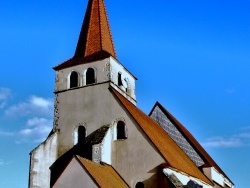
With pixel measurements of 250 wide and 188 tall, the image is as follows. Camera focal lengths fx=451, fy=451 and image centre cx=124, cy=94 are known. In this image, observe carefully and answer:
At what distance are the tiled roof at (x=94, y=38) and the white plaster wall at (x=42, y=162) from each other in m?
5.47

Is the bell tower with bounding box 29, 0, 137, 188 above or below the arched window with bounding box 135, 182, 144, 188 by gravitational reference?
above

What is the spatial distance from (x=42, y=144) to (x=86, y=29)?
29.3 feet

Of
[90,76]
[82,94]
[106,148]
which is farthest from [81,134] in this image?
[90,76]

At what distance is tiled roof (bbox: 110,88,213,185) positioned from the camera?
82.9 feet

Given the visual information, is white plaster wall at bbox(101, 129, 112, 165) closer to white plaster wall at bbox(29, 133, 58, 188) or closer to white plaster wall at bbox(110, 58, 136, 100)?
white plaster wall at bbox(29, 133, 58, 188)

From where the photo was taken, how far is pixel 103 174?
22859mm

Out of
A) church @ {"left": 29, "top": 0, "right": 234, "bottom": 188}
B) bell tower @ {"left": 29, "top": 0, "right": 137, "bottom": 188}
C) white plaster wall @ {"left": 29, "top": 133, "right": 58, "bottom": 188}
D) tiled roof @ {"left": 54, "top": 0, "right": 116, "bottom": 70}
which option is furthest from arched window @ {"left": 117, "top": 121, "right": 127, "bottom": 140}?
tiled roof @ {"left": 54, "top": 0, "right": 116, "bottom": 70}

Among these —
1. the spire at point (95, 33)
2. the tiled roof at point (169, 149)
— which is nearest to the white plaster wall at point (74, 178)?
the tiled roof at point (169, 149)

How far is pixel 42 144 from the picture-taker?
26578 millimetres

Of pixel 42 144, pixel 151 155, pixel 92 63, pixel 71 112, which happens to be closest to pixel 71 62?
pixel 92 63

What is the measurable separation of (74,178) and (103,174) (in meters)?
1.63

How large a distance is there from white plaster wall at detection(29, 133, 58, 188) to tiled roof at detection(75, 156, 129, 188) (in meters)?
3.82

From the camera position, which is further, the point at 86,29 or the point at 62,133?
the point at 86,29

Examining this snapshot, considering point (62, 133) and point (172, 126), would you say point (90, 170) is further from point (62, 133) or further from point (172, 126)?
point (172, 126)
